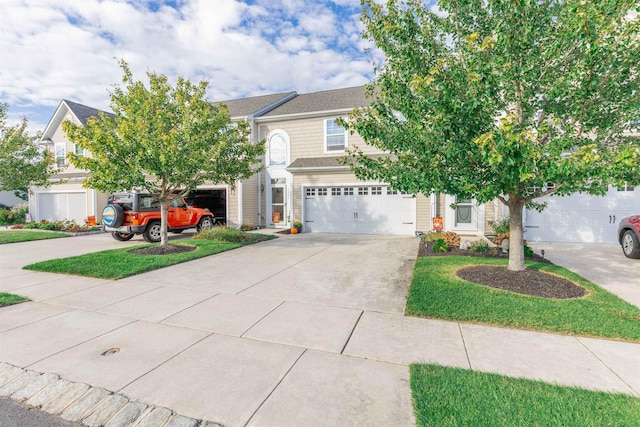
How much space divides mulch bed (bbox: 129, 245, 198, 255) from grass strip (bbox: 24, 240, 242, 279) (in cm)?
30

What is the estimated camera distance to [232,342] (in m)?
3.71

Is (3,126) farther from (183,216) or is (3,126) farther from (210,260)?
(210,260)

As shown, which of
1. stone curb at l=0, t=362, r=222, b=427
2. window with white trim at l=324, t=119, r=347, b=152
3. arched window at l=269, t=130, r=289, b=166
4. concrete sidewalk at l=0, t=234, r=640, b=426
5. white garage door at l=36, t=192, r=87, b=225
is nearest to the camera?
stone curb at l=0, t=362, r=222, b=427

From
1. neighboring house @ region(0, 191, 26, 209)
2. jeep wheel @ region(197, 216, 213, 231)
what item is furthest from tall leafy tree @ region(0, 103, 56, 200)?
neighboring house @ region(0, 191, 26, 209)

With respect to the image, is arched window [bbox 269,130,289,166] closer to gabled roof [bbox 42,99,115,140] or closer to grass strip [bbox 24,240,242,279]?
A: grass strip [bbox 24,240,242,279]

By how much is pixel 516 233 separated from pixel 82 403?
732 cm

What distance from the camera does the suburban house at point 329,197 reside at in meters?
11.6

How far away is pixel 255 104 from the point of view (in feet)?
57.4

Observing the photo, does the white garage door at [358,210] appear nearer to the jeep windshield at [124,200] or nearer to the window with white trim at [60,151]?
the jeep windshield at [124,200]

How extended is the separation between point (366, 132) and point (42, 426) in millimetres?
5969

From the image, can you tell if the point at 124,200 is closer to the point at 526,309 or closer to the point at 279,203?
the point at 279,203

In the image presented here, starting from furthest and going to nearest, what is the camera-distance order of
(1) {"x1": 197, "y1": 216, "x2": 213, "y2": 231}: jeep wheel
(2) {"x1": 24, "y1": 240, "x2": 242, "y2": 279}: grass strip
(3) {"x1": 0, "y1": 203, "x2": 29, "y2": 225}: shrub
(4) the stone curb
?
(3) {"x1": 0, "y1": 203, "x2": 29, "y2": 225}: shrub, (1) {"x1": 197, "y1": 216, "x2": 213, "y2": 231}: jeep wheel, (2) {"x1": 24, "y1": 240, "x2": 242, "y2": 279}: grass strip, (4) the stone curb

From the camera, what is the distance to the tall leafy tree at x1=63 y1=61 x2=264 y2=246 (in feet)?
27.5

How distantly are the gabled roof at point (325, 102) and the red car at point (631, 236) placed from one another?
1030 cm
